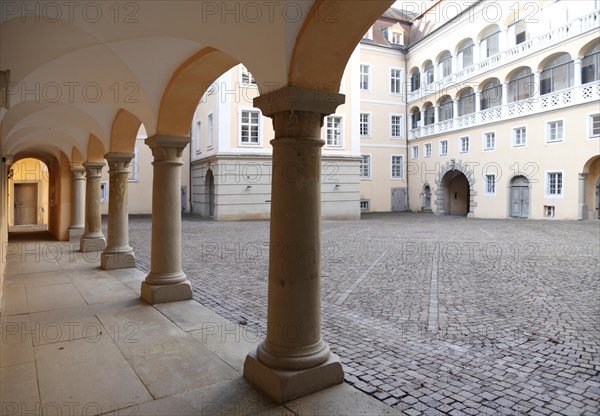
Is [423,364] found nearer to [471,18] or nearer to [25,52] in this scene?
[25,52]

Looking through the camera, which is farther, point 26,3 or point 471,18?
point 471,18

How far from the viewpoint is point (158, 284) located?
6.43 meters

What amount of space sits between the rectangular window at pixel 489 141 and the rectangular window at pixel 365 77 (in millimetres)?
9538

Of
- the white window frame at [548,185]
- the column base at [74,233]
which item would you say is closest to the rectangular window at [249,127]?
the column base at [74,233]

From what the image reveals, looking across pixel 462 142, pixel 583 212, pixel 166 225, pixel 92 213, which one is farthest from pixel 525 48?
pixel 166 225

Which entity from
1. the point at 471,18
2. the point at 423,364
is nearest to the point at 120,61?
the point at 423,364

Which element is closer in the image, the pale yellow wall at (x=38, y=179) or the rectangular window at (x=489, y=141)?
the pale yellow wall at (x=38, y=179)

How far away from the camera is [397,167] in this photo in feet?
114

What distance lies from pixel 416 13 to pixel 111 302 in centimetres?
3880

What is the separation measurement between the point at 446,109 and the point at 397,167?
18.4 ft

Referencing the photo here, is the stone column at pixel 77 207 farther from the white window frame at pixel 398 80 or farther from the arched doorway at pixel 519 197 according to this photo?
the white window frame at pixel 398 80

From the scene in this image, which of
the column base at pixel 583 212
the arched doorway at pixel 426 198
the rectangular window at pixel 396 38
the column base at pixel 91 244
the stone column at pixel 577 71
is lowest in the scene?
the column base at pixel 91 244

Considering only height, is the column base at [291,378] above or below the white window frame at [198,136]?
below

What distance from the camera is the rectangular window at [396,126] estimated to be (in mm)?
34562
